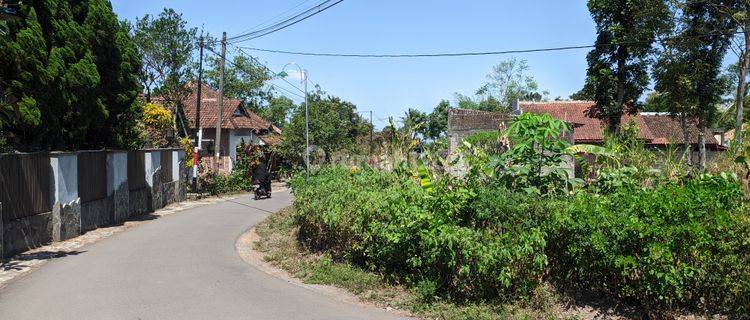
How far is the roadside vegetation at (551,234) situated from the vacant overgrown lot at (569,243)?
0.01 m

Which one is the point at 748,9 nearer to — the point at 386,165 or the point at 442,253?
the point at 386,165

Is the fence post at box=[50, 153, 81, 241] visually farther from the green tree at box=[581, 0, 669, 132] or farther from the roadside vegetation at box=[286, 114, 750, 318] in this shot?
the green tree at box=[581, 0, 669, 132]

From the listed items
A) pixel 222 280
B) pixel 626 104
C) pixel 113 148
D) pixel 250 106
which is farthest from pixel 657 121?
pixel 222 280

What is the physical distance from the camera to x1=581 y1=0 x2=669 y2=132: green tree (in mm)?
26172

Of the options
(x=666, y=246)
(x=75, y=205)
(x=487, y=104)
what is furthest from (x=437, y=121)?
(x=666, y=246)

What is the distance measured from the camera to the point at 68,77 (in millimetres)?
12312

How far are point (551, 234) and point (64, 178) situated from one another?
34.0 ft

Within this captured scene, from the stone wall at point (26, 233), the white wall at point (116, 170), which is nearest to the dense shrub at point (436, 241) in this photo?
the stone wall at point (26, 233)

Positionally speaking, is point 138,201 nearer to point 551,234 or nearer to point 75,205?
point 75,205

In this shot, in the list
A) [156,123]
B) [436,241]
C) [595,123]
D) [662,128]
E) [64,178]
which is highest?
[595,123]

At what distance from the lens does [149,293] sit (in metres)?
7.70

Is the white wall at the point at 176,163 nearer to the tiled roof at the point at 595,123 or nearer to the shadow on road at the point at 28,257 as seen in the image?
the shadow on road at the point at 28,257

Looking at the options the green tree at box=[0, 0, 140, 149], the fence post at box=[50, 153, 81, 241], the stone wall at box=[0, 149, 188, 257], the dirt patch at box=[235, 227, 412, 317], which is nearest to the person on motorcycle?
the stone wall at box=[0, 149, 188, 257]

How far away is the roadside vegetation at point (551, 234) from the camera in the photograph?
5.75m
